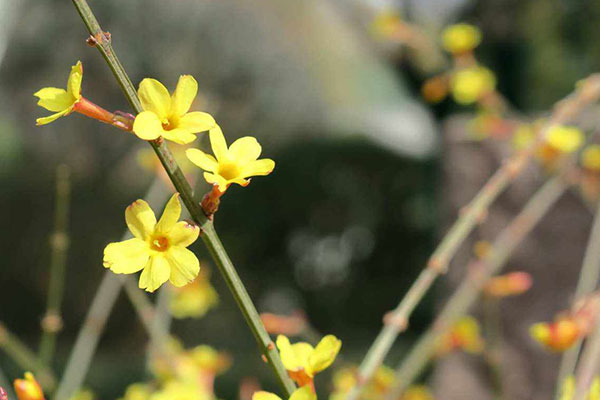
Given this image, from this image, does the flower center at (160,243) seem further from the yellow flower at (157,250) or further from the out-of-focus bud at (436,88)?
the out-of-focus bud at (436,88)

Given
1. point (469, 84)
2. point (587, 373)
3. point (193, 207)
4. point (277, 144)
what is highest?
point (277, 144)

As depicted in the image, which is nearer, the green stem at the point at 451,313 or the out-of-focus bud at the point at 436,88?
the green stem at the point at 451,313

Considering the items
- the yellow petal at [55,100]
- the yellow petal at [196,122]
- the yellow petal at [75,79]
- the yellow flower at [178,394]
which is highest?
the yellow petal at [55,100]

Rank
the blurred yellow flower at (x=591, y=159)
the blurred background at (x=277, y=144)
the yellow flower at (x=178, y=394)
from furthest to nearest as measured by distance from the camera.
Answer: the blurred background at (x=277, y=144), the blurred yellow flower at (x=591, y=159), the yellow flower at (x=178, y=394)

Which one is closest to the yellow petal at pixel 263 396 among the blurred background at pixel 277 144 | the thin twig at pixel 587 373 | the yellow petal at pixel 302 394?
the yellow petal at pixel 302 394

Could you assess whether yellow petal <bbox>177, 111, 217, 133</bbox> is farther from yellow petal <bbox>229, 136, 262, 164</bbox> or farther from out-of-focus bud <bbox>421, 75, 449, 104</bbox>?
out-of-focus bud <bbox>421, 75, 449, 104</bbox>

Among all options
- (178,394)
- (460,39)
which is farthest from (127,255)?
(460,39)

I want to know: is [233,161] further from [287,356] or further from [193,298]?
[193,298]

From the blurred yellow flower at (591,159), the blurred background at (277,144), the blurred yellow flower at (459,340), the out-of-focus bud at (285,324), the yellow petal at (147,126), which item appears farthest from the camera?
the blurred background at (277,144)

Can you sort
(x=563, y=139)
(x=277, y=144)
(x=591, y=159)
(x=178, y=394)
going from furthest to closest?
(x=277, y=144) < (x=591, y=159) < (x=563, y=139) < (x=178, y=394)
